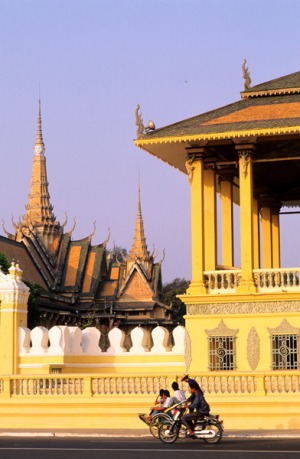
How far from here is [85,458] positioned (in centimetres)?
1767

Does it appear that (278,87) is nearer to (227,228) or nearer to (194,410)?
(227,228)

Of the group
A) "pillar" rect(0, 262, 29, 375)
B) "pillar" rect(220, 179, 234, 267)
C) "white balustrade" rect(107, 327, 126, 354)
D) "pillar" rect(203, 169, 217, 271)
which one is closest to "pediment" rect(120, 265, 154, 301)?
"pillar" rect(220, 179, 234, 267)

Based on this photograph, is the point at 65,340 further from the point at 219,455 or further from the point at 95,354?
the point at 219,455

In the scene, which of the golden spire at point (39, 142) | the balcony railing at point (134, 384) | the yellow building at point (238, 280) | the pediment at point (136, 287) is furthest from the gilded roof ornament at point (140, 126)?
the golden spire at point (39, 142)

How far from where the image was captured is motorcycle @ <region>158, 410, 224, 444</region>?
68.1 feet

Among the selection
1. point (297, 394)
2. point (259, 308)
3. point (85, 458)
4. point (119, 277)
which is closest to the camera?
point (85, 458)

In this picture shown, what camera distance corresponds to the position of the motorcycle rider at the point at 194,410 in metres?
21.0

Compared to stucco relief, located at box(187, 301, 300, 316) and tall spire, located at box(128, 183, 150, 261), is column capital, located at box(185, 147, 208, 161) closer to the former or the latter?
stucco relief, located at box(187, 301, 300, 316)

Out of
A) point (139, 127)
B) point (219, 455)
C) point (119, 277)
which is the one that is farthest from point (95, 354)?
point (119, 277)

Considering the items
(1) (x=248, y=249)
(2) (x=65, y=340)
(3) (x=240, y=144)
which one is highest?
(3) (x=240, y=144)

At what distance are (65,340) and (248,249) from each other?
467 centimetres

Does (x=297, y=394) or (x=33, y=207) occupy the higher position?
(x=33, y=207)

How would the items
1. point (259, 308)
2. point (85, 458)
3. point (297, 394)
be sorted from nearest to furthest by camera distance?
point (85, 458) → point (297, 394) → point (259, 308)

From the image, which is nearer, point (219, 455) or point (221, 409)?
point (219, 455)
